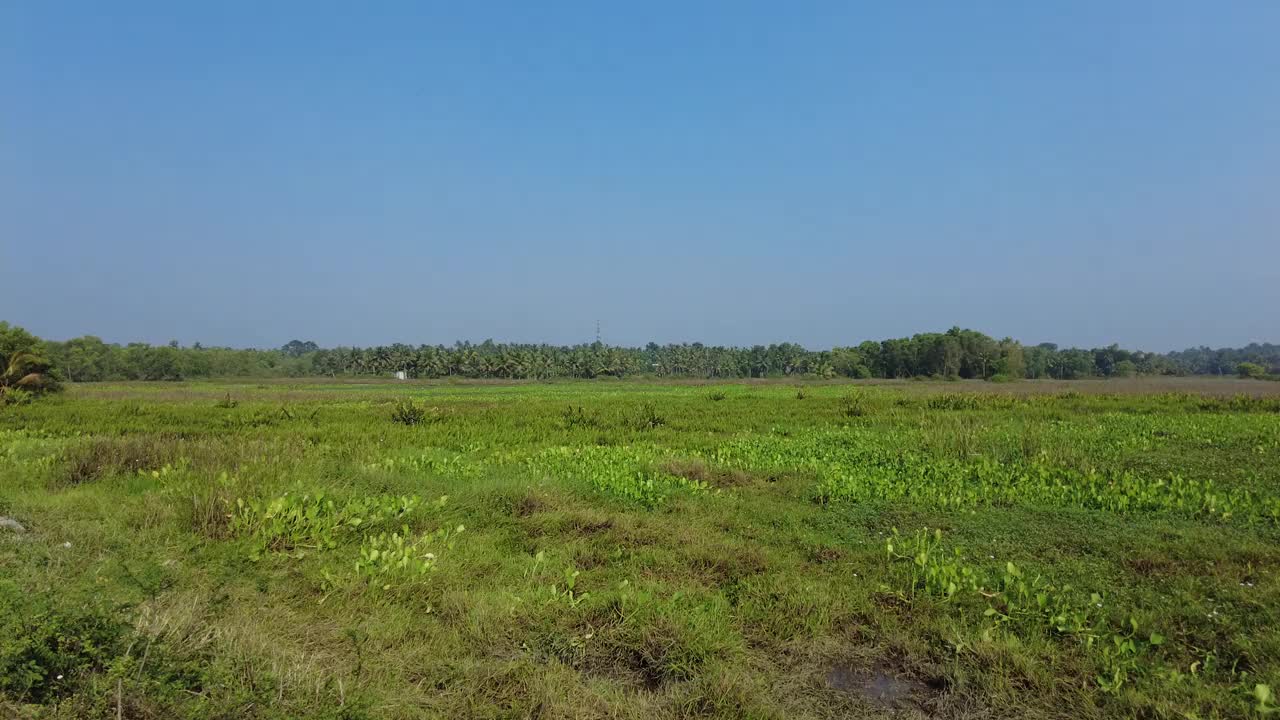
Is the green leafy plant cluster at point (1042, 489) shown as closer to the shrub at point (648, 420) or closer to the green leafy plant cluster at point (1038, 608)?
the green leafy plant cluster at point (1038, 608)

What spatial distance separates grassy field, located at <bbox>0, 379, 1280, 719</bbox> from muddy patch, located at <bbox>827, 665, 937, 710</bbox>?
2 centimetres

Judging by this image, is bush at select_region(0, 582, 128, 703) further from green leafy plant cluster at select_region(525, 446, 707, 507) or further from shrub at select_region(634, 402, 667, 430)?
shrub at select_region(634, 402, 667, 430)

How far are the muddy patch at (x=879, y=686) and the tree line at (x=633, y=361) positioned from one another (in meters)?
80.8

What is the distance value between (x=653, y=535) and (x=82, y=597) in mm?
4344

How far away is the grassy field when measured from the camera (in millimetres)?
3357

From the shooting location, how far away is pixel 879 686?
3836 millimetres

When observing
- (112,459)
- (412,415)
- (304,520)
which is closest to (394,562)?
(304,520)

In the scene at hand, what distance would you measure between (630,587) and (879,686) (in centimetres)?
184

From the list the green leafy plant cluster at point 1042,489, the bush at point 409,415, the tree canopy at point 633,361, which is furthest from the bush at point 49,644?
the tree canopy at point 633,361

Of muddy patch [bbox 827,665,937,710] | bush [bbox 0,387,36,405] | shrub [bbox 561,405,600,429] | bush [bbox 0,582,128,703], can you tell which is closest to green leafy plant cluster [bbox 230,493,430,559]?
bush [bbox 0,582,128,703]

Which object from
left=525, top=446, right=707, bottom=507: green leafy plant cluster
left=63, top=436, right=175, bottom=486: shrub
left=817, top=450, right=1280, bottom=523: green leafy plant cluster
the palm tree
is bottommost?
left=525, top=446, right=707, bottom=507: green leafy plant cluster

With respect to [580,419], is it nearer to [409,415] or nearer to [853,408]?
[409,415]

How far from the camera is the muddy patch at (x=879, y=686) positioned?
3678 millimetres

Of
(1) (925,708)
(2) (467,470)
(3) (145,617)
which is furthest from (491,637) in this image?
(2) (467,470)
